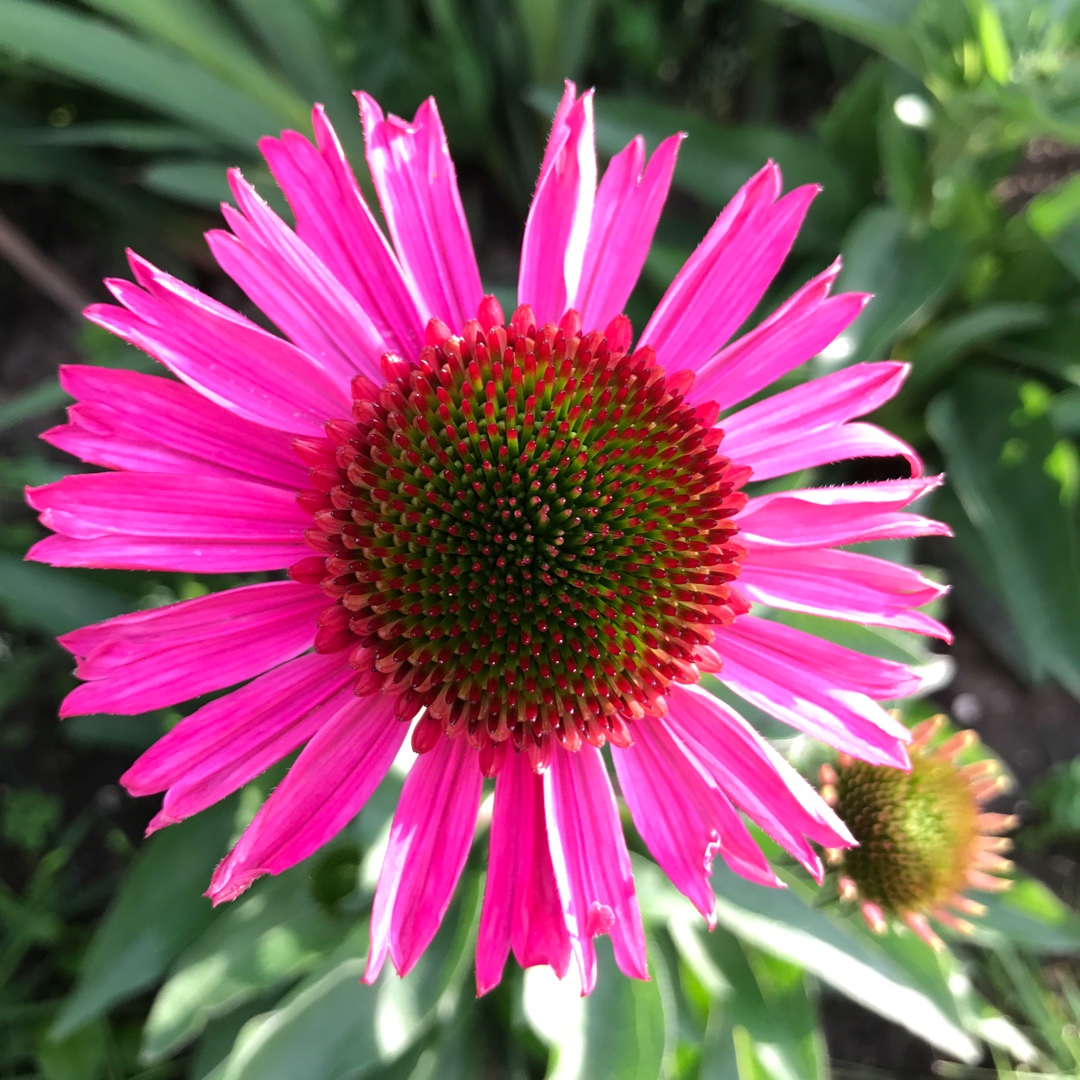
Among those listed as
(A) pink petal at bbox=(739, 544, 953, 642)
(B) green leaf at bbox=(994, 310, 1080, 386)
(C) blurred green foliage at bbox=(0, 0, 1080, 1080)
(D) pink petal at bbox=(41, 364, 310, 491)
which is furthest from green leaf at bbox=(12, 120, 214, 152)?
(B) green leaf at bbox=(994, 310, 1080, 386)

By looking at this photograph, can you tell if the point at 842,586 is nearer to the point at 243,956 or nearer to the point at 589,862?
the point at 589,862

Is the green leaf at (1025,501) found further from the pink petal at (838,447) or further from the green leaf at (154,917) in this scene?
the green leaf at (154,917)

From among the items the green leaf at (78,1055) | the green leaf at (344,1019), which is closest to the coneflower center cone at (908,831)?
the green leaf at (344,1019)

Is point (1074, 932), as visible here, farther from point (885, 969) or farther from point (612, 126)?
point (612, 126)

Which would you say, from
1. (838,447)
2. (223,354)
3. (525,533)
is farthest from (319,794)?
(838,447)

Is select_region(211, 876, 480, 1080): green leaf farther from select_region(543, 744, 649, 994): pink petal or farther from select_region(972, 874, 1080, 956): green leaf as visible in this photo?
select_region(972, 874, 1080, 956): green leaf
